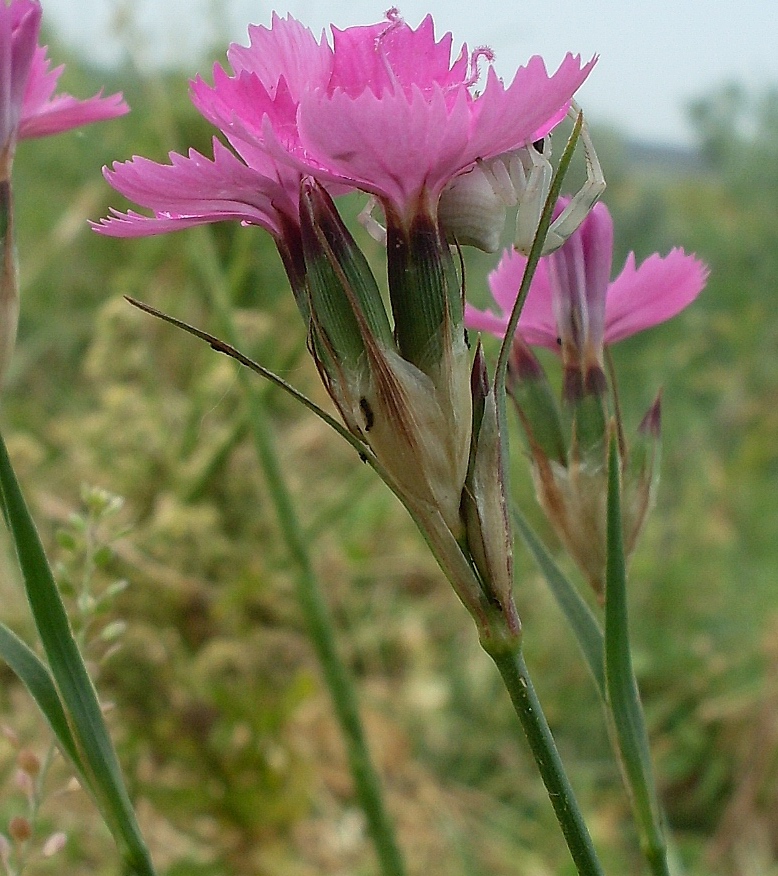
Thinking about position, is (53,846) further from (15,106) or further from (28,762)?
(15,106)

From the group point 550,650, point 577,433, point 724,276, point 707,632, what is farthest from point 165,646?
point 724,276

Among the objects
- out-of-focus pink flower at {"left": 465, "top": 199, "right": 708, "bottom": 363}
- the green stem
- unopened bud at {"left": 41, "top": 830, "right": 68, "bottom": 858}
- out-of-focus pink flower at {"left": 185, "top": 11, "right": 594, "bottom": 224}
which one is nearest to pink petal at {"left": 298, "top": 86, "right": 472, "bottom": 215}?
out-of-focus pink flower at {"left": 185, "top": 11, "right": 594, "bottom": 224}

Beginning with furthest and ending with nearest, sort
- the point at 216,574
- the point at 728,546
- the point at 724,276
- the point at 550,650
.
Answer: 1. the point at 724,276
2. the point at 728,546
3. the point at 550,650
4. the point at 216,574

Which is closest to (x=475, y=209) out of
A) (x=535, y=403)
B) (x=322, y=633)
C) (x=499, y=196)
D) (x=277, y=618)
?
(x=499, y=196)

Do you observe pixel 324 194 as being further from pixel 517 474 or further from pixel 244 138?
pixel 517 474

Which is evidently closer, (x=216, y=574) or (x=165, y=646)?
(x=165, y=646)
